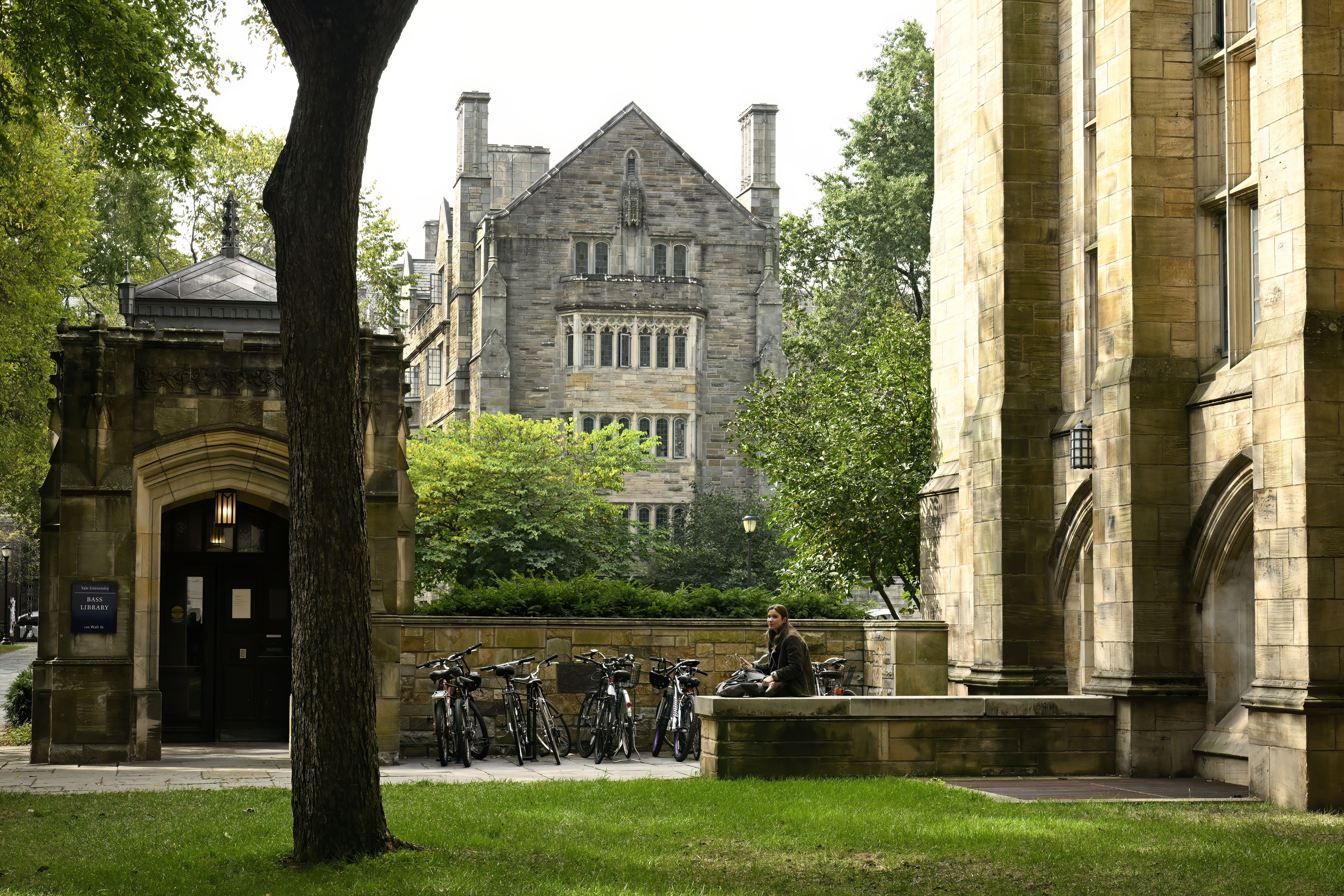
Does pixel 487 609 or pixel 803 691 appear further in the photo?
pixel 487 609

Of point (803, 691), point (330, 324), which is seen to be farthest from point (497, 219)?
point (330, 324)

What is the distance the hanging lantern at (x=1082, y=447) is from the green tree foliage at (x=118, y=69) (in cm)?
996

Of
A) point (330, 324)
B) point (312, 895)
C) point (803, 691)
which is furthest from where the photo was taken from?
point (803, 691)

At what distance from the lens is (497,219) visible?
162ft

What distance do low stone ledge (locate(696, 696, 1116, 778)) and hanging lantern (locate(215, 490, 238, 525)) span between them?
6789 mm

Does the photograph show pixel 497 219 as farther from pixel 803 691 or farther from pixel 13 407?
pixel 803 691

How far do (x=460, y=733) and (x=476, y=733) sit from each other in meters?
0.77

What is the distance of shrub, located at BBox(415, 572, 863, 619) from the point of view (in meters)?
17.5

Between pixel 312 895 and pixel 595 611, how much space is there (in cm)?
1057

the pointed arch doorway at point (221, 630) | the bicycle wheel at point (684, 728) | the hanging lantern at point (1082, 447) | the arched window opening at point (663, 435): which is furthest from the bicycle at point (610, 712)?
the arched window opening at point (663, 435)

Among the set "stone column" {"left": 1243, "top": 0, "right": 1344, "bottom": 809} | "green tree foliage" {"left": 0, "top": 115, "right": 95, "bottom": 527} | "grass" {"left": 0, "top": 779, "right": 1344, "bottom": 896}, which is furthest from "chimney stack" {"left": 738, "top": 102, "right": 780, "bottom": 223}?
"grass" {"left": 0, "top": 779, "right": 1344, "bottom": 896}

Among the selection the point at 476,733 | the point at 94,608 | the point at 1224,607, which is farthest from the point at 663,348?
the point at 1224,607

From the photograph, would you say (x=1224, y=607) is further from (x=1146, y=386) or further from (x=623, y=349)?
(x=623, y=349)

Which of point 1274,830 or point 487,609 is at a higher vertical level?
point 487,609
